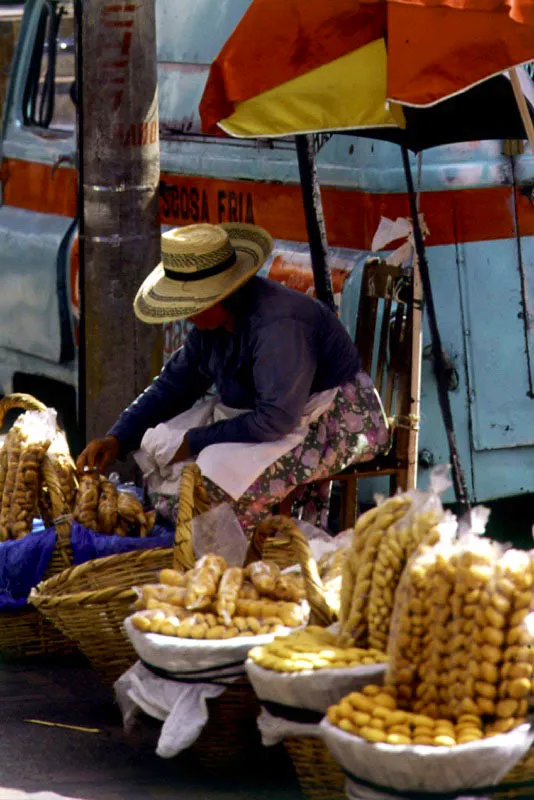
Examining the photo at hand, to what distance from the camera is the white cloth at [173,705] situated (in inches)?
147

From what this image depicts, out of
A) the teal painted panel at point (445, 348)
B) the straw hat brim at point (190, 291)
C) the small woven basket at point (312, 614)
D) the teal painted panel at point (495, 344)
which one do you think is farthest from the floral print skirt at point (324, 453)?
the teal painted panel at point (495, 344)

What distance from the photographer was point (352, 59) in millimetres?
4414

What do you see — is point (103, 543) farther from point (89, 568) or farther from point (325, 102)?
point (325, 102)

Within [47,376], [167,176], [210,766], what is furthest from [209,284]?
[47,376]

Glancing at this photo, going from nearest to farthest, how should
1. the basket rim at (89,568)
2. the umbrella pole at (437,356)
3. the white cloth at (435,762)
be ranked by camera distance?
the white cloth at (435,762), the basket rim at (89,568), the umbrella pole at (437,356)

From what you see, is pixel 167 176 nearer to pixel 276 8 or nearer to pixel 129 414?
pixel 129 414

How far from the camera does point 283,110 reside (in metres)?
4.50

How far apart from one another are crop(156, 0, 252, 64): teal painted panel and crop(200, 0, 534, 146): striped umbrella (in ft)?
5.92

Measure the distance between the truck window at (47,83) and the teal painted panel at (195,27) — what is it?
1.14 meters

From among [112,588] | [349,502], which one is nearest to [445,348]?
[349,502]

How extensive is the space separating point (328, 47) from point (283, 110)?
28cm

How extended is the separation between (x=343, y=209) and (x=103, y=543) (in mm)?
1796

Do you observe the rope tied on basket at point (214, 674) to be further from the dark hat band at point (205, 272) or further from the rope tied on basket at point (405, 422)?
the rope tied on basket at point (405, 422)

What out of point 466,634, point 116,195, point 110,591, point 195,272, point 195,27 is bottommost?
point 110,591
